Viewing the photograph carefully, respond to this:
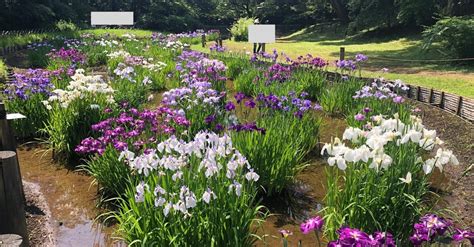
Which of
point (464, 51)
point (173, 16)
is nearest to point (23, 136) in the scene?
point (464, 51)

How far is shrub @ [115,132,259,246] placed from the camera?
2805 millimetres

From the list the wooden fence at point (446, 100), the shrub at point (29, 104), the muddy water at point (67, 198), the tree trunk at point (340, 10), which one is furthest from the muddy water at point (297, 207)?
the tree trunk at point (340, 10)

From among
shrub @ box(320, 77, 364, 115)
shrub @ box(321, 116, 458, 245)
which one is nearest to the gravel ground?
shrub @ box(321, 116, 458, 245)

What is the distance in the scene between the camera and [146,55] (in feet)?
43.0

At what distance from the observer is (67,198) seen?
4.78 m

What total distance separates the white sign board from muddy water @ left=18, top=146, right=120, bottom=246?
6.13 meters

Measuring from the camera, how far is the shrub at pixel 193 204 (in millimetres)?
2805

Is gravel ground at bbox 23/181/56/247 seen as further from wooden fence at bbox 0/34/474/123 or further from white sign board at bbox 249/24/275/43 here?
white sign board at bbox 249/24/275/43

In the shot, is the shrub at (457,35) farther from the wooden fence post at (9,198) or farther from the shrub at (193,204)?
the wooden fence post at (9,198)

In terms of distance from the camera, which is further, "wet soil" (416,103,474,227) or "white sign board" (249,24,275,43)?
"white sign board" (249,24,275,43)

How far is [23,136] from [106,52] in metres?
7.02

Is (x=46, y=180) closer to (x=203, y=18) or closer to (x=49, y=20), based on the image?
(x=49, y=20)

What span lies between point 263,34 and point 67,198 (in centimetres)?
719

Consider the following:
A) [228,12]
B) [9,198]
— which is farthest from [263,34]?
[228,12]
